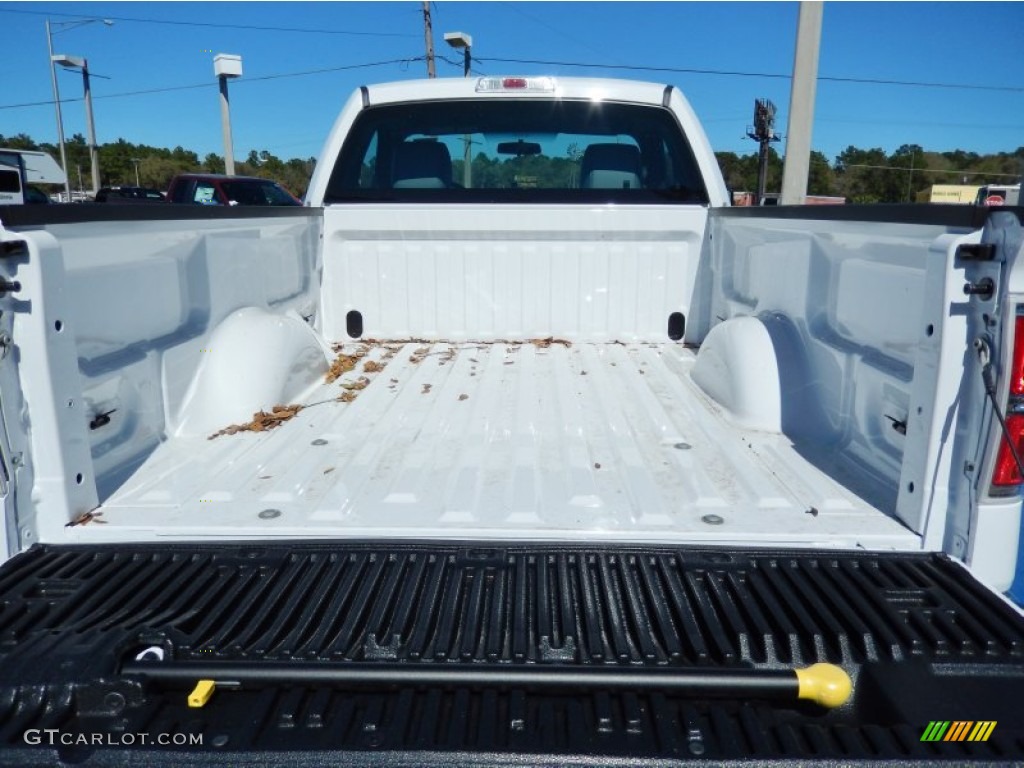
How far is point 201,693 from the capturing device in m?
1.31

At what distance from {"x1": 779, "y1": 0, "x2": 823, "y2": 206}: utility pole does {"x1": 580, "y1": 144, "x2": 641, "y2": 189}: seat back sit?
491cm

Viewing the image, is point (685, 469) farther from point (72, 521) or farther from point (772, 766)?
point (72, 521)

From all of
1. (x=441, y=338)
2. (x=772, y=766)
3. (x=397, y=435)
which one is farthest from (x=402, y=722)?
(x=441, y=338)

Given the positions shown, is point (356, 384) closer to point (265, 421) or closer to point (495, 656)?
point (265, 421)

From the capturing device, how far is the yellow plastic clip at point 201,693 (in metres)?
1.30

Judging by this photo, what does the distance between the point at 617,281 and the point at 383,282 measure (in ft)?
4.16

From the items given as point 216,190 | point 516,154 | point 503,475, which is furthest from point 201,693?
point 216,190

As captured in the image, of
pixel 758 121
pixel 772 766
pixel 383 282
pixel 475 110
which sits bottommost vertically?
pixel 772 766

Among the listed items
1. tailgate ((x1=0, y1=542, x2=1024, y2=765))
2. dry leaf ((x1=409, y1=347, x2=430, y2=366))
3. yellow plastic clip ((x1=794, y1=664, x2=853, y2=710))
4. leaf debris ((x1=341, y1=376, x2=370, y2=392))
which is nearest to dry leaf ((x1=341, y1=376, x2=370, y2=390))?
leaf debris ((x1=341, y1=376, x2=370, y2=392))

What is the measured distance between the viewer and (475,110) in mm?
4215

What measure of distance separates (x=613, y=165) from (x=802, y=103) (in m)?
5.41

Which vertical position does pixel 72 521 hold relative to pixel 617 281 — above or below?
below

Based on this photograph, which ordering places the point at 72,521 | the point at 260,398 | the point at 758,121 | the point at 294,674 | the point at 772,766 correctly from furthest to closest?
the point at 758,121
the point at 260,398
the point at 72,521
the point at 294,674
the point at 772,766

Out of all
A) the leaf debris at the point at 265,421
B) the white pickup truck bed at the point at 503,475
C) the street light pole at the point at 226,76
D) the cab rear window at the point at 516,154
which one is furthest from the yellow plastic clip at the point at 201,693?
the street light pole at the point at 226,76
